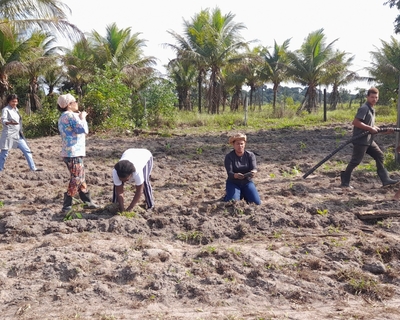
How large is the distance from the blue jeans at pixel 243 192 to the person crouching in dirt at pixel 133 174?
101 cm

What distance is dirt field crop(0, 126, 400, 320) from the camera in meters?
3.03

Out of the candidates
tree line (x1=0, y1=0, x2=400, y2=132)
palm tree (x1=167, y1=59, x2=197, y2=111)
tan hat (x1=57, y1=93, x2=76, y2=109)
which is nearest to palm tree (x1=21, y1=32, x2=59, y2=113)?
tree line (x1=0, y1=0, x2=400, y2=132)

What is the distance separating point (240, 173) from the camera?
5363mm

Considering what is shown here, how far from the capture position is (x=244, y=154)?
18.0 ft

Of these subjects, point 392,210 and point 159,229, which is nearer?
point 159,229

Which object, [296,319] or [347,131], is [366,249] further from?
[347,131]

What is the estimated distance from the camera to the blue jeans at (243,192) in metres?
5.31

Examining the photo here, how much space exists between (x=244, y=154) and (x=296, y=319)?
2.88m

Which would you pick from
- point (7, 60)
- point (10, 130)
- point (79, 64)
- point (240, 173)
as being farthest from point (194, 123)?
point (79, 64)

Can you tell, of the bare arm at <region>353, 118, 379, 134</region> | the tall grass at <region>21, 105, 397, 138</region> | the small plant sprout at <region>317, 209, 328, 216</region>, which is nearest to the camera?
the small plant sprout at <region>317, 209, 328, 216</region>

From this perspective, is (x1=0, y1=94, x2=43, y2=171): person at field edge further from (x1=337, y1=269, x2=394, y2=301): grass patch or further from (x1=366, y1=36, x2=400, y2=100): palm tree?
(x1=366, y1=36, x2=400, y2=100): palm tree

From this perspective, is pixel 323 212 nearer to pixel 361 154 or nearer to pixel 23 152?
pixel 361 154

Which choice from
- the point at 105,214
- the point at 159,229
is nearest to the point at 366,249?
the point at 159,229

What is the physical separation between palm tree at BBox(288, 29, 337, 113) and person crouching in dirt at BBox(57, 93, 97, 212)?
74.5ft
